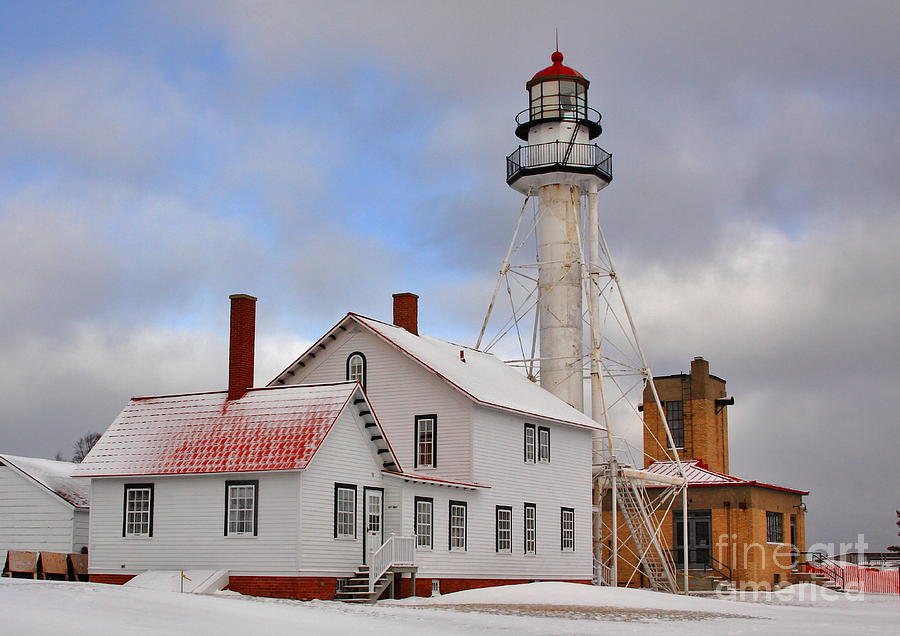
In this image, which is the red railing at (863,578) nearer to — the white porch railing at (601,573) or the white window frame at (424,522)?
the white porch railing at (601,573)

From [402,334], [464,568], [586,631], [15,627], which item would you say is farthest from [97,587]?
[402,334]

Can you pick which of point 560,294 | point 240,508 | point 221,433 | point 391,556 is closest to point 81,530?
point 221,433

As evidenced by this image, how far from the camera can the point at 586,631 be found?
78.4 feet

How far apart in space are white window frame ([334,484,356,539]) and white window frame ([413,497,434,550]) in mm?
2510

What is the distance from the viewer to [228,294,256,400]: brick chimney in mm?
35062

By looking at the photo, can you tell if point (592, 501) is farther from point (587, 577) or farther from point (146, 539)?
point (146, 539)

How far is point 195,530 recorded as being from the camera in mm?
→ 32406

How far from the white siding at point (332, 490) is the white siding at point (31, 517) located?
365 inches

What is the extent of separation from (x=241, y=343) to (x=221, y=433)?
3.04 meters

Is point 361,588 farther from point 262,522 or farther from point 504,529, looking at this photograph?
point 504,529

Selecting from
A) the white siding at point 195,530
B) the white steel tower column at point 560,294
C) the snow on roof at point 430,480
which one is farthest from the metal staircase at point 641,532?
the white siding at point 195,530

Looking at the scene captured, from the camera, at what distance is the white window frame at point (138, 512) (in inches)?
1313

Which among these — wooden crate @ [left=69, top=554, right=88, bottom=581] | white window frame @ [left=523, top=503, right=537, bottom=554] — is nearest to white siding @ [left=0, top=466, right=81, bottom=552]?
wooden crate @ [left=69, top=554, right=88, bottom=581]

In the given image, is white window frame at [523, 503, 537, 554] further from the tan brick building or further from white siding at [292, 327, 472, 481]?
the tan brick building
